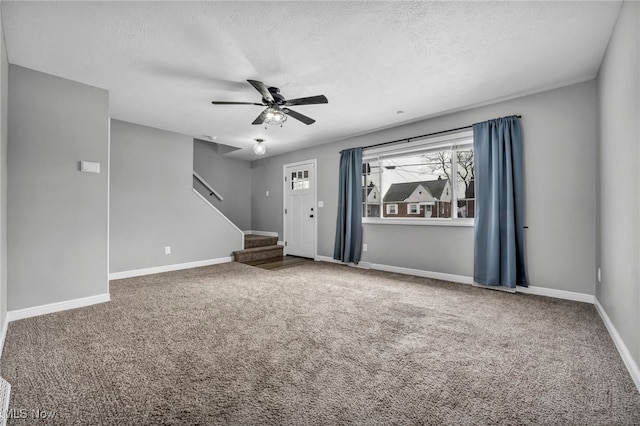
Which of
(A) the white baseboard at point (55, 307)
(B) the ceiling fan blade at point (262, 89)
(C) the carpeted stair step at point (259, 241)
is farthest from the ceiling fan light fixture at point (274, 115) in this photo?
(C) the carpeted stair step at point (259, 241)

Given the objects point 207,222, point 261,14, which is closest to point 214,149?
point 207,222

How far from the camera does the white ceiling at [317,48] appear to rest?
2.07 meters

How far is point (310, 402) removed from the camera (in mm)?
1500

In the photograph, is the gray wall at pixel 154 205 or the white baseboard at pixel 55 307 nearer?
the white baseboard at pixel 55 307

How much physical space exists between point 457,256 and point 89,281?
4747mm

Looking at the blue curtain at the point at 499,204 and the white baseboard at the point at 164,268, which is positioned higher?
the blue curtain at the point at 499,204

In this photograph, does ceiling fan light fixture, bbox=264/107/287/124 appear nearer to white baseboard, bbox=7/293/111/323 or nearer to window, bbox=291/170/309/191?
white baseboard, bbox=7/293/111/323

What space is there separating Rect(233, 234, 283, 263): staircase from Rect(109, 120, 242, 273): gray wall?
499mm

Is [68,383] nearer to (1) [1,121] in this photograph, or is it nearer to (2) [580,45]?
(1) [1,121]

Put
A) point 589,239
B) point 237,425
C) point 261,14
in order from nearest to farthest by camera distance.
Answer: point 237,425, point 261,14, point 589,239

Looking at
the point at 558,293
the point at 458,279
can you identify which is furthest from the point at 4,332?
the point at 558,293

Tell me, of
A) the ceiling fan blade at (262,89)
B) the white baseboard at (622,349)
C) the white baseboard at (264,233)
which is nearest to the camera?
the white baseboard at (622,349)

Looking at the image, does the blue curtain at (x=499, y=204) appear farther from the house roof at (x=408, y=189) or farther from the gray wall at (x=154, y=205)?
the gray wall at (x=154, y=205)

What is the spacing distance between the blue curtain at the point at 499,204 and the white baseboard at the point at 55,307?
474 cm
